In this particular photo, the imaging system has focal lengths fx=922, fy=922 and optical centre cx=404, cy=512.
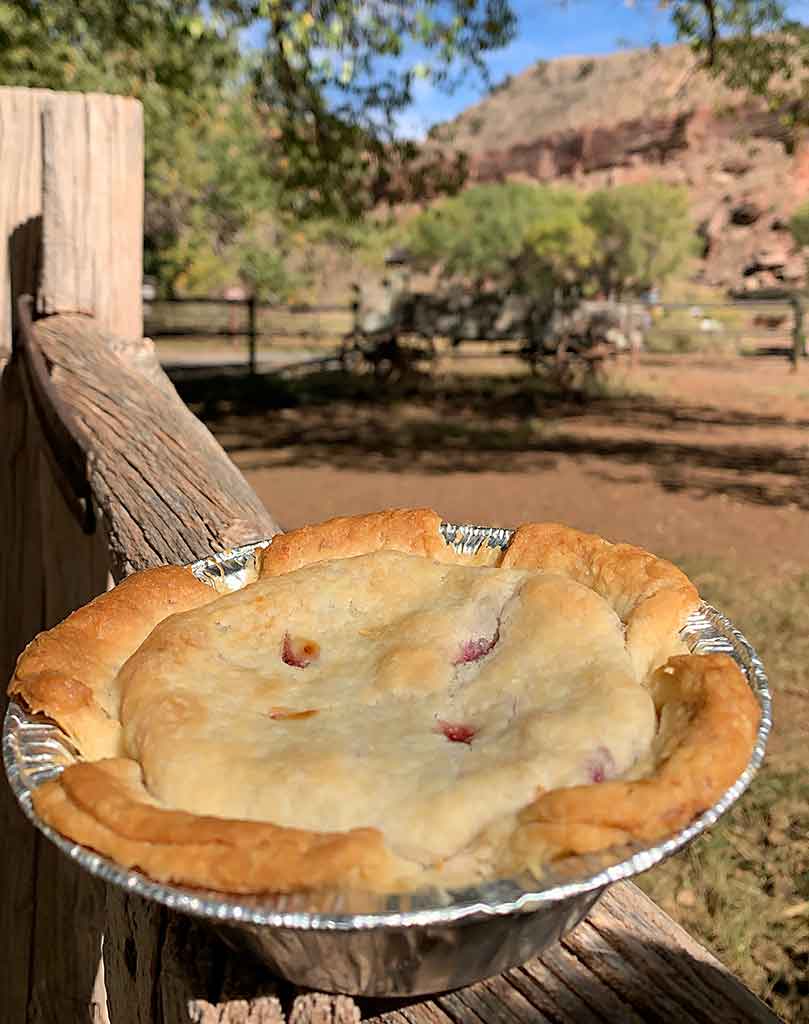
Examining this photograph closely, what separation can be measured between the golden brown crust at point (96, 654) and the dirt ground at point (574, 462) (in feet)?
18.6

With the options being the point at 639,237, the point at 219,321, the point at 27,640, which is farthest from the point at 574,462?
the point at 639,237

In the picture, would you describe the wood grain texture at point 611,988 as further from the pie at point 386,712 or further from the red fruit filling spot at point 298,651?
the red fruit filling spot at point 298,651

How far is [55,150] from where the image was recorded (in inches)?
80.5

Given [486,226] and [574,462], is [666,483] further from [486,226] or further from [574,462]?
[486,226]

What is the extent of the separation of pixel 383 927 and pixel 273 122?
11.0 metres

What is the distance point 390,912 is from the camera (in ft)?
2.21

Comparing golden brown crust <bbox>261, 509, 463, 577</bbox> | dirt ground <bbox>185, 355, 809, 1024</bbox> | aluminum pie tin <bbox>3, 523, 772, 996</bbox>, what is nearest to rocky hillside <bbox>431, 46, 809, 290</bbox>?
dirt ground <bbox>185, 355, 809, 1024</bbox>

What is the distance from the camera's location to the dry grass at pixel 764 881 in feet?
9.06

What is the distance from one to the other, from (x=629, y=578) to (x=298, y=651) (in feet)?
1.35

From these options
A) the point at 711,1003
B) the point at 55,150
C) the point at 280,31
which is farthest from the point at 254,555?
the point at 280,31

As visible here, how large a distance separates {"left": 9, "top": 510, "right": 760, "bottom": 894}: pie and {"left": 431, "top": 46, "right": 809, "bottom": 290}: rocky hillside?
42995mm

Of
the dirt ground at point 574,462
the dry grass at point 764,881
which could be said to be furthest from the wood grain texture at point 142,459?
the dirt ground at point 574,462

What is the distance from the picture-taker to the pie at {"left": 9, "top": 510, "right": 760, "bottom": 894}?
73cm

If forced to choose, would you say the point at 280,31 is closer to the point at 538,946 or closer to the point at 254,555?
the point at 254,555
